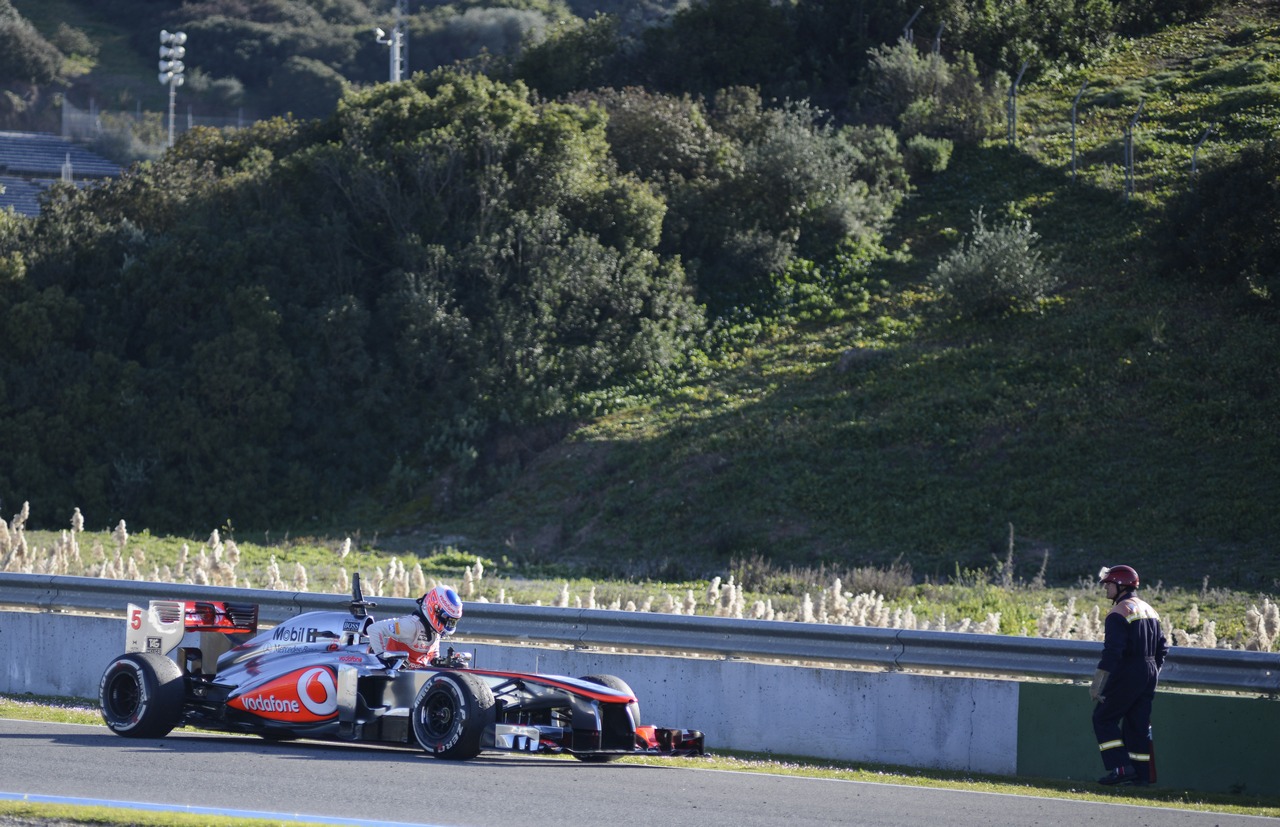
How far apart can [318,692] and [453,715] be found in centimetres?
125

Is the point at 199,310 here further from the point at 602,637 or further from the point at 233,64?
the point at 233,64

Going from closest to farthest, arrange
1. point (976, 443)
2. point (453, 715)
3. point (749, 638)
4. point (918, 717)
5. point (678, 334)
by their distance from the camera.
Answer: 1. point (453, 715)
2. point (918, 717)
3. point (749, 638)
4. point (976, 443)
5. point (678, 334)

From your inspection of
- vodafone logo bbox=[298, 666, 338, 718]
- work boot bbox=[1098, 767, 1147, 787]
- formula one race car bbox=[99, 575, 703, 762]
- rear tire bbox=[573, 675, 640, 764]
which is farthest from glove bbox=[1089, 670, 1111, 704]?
vodafone logo bbox=[298, 666, 338, 718]

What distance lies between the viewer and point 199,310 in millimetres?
35156

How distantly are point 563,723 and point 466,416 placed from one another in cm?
2321

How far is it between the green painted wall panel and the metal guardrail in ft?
0.57

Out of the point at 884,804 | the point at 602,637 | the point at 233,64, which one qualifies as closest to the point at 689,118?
the point at 602,637

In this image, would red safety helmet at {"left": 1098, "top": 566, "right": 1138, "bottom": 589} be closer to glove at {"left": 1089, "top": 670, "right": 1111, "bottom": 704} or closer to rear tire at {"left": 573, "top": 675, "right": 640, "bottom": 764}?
glove at {"left": 1089, "top": 670, "right": 1111, "bottom": 704}

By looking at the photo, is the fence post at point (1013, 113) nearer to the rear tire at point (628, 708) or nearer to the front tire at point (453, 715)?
the rear tire at point (628, 708)

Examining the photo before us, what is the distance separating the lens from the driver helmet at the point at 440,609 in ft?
38.1

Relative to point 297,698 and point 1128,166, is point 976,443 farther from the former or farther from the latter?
point 297,698

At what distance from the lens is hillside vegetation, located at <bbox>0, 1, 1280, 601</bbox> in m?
27.9

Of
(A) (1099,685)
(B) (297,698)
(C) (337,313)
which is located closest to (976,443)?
(C) (337,313)

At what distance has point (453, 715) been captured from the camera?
432 inches
